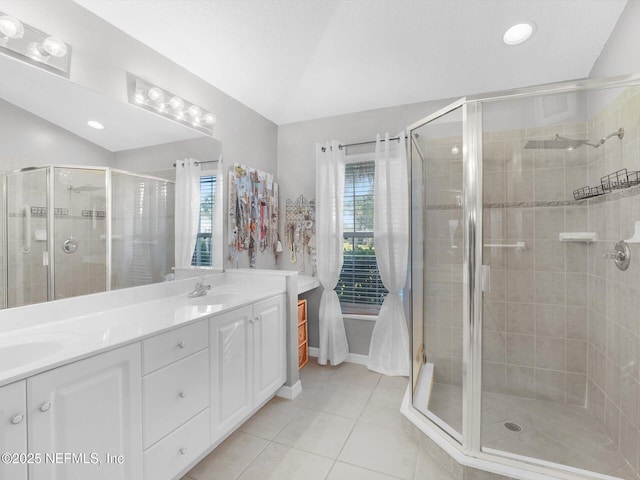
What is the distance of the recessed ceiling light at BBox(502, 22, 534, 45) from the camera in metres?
2.07

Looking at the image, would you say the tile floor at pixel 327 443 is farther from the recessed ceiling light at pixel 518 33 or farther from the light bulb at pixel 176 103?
the recessed ceiling light at pixel 518 33

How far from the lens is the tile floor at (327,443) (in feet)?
5.35

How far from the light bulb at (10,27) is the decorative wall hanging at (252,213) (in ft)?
4.60

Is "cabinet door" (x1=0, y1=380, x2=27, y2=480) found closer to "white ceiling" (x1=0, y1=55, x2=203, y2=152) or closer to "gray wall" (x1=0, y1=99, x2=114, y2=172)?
"gray wall" (x1=0, y1=99, x2=114, y2=172)

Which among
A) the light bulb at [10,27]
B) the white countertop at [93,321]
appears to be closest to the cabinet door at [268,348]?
the white countertop at [93,321]

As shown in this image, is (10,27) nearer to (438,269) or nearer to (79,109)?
(79,109)

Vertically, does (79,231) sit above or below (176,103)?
below

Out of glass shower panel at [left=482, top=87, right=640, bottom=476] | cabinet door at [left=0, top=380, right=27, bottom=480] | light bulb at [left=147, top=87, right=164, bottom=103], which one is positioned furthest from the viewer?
light bulb at [left=147, top=87, right=164, bottom=103]

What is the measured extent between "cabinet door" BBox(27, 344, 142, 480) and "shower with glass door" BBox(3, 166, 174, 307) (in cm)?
58

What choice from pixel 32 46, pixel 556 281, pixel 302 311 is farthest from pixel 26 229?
pixel 556 281

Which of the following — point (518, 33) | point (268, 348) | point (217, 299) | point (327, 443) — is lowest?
point (327, 443)

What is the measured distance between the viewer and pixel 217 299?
211cm

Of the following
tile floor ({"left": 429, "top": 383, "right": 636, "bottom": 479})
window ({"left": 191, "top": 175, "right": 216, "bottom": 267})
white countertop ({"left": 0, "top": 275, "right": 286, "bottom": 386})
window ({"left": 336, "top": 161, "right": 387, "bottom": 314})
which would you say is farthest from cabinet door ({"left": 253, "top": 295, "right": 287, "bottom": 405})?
tile floor ({"left": 429, "top": 383, "right": 636, "bottom": 479})

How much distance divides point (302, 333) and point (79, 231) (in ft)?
6.49
